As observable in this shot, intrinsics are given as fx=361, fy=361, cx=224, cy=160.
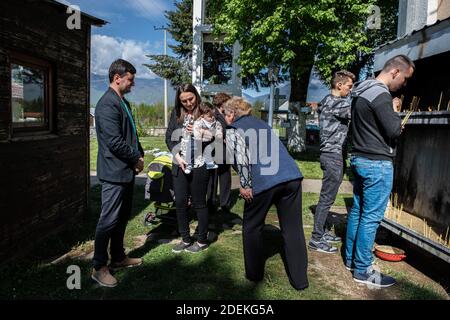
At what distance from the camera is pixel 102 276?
3.62 metres

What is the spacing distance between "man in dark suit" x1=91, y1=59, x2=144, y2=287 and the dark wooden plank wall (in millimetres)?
1176

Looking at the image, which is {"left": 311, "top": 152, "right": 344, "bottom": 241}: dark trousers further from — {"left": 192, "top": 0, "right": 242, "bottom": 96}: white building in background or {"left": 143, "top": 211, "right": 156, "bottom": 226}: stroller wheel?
{"left": 192, "top": 0, "right": 242, "bottom": 96}: white building in background

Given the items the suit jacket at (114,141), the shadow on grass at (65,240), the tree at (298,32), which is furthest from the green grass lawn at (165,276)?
the tree at (298,32)

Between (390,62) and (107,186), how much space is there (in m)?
3.05

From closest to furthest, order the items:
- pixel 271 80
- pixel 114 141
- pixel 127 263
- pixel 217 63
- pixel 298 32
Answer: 1. pixel 114 141
2. pixel 127 263
3. pixel 271 80
4. pixel 298 32
5. pixel 217 63

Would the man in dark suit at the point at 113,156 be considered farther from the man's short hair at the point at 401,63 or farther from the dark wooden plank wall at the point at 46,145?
the man's short hair at the point at 401,63

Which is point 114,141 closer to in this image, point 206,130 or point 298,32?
point 206,130

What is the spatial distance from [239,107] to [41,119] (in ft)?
9.37

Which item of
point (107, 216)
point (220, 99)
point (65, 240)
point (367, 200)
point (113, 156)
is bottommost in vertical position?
point (65, 240)

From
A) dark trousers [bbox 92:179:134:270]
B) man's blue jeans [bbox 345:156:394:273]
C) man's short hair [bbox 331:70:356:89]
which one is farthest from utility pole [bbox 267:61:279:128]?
dark trousers [bbox 92:179:134:270]

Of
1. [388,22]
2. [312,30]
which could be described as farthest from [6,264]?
[388,22]

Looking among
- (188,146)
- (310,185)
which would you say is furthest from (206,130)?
(310,185)

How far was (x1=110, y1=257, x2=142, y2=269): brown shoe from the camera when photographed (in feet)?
13.2

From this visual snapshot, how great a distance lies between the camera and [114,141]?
339 centimetres
